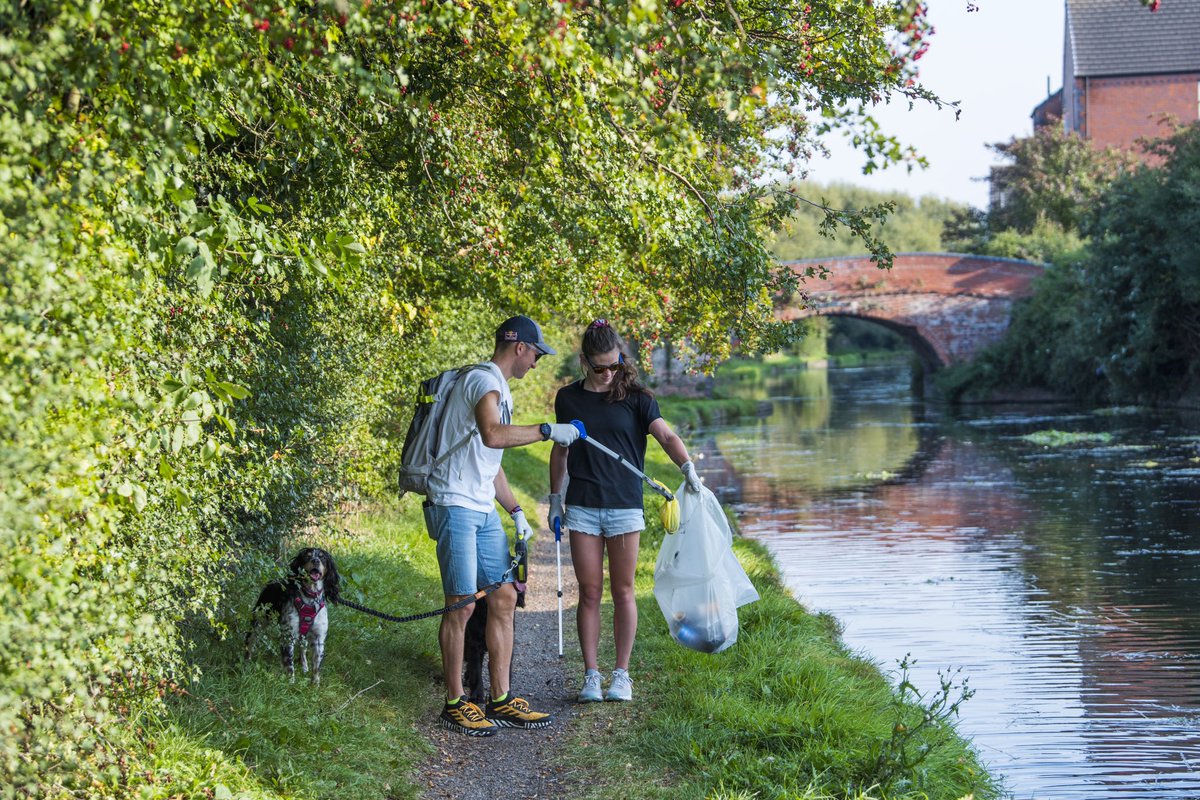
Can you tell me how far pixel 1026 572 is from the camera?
12906 mm

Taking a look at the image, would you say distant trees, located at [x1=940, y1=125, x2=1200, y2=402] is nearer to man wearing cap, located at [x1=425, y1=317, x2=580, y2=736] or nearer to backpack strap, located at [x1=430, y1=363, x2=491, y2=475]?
man wearing cap, located at [x1=425, y1=317, x2=580, y2=736]

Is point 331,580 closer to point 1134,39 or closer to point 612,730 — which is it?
point 612,730

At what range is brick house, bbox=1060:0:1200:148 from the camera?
5459cm

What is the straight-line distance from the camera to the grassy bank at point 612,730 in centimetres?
521

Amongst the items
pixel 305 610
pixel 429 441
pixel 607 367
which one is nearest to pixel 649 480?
pixel 607 367

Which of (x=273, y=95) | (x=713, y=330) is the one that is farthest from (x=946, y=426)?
(x=273, y=95)

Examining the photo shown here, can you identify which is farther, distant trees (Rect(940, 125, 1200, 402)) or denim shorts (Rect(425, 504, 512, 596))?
distant trees (Rect(940, 125, 1200, 402))

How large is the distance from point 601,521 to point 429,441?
1.00m

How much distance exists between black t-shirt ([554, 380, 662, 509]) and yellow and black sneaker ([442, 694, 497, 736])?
1.13 metres

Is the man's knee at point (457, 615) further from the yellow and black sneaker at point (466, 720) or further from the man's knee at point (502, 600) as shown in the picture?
the yellow and black sneaker at point (466, 720)

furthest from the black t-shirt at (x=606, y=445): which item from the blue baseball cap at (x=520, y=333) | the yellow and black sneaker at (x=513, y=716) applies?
the yellow and black sneaker at (x=513, y=716)

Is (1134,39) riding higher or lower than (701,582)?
higher

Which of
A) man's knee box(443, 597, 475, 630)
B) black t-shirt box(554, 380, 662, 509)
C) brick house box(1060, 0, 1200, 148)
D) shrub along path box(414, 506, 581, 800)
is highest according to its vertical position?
brick house box(1060, 0, 1200, 148)

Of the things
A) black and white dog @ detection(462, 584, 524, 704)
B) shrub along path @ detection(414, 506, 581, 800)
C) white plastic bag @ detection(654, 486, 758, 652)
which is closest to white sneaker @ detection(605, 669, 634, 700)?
shrub along path @ detection(414, 506, 581, 800)
